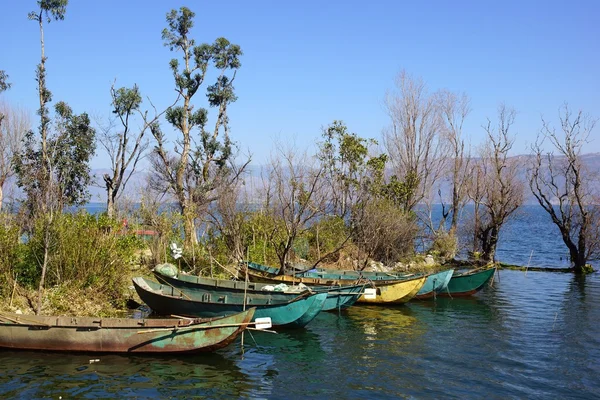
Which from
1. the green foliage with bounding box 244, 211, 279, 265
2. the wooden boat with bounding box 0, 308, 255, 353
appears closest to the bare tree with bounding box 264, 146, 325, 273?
the green foliage with bounding box 244, 211, 279, 265

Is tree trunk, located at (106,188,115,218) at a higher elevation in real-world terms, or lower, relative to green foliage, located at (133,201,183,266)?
higher

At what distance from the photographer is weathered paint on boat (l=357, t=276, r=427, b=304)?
Answer: 70.0 ft

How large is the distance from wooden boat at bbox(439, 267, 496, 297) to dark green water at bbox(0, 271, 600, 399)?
4440 mm

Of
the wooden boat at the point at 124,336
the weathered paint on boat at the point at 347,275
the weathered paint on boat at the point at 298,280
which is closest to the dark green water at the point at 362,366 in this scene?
the wooden boat at the point at 124,336

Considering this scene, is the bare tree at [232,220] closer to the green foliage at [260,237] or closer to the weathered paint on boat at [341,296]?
the green foliage at [260,237]

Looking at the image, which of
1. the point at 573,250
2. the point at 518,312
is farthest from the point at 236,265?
the point at 573,250

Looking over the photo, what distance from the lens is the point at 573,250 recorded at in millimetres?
32250

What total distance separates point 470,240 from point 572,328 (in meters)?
17.8

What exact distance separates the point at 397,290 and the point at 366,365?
311 inches

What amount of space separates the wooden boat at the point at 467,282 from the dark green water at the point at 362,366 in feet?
14.6

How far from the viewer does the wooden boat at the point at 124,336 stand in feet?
43.9

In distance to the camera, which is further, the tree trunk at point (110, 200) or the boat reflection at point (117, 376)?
the tree trunk at point (110, 200)

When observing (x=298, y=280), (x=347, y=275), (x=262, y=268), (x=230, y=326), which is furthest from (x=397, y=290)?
(x=230, y=326)

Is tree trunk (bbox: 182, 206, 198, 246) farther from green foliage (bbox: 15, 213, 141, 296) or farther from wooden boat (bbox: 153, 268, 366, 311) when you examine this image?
green foliage (bbox: 15, 213, 141, 296)
